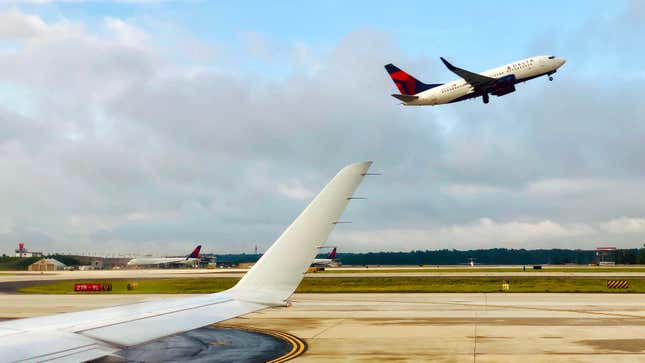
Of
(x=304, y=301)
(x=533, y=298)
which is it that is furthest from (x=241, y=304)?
(x=533, y=298)

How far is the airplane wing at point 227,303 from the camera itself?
28.2ft

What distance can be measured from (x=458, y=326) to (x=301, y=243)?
1716 centimetres

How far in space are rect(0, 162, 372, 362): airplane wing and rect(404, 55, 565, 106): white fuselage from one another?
58.1 metres

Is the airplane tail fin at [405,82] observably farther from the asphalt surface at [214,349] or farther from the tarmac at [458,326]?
the asphalt surface at [214,349]

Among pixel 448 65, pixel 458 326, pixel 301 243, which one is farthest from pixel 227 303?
pixel 448 65

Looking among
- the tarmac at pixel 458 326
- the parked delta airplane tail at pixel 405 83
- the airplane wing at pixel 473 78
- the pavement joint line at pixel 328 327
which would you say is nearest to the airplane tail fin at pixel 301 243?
the tarmac at pixel 458 326

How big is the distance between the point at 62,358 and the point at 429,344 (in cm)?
1586

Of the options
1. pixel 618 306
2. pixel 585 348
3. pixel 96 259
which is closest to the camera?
pixel 585 348

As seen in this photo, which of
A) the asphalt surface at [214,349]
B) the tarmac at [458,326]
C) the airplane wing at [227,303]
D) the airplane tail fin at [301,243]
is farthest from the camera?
the tarmac at [458,326]

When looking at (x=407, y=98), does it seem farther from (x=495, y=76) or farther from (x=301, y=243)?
(x=301, y=243)

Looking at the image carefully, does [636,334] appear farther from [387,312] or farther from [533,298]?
[533,298]

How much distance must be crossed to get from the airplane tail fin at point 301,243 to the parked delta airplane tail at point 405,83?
61905 millimetres

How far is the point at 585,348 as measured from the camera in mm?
20062

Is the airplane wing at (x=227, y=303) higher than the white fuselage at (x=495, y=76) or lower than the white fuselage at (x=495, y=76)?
lower
